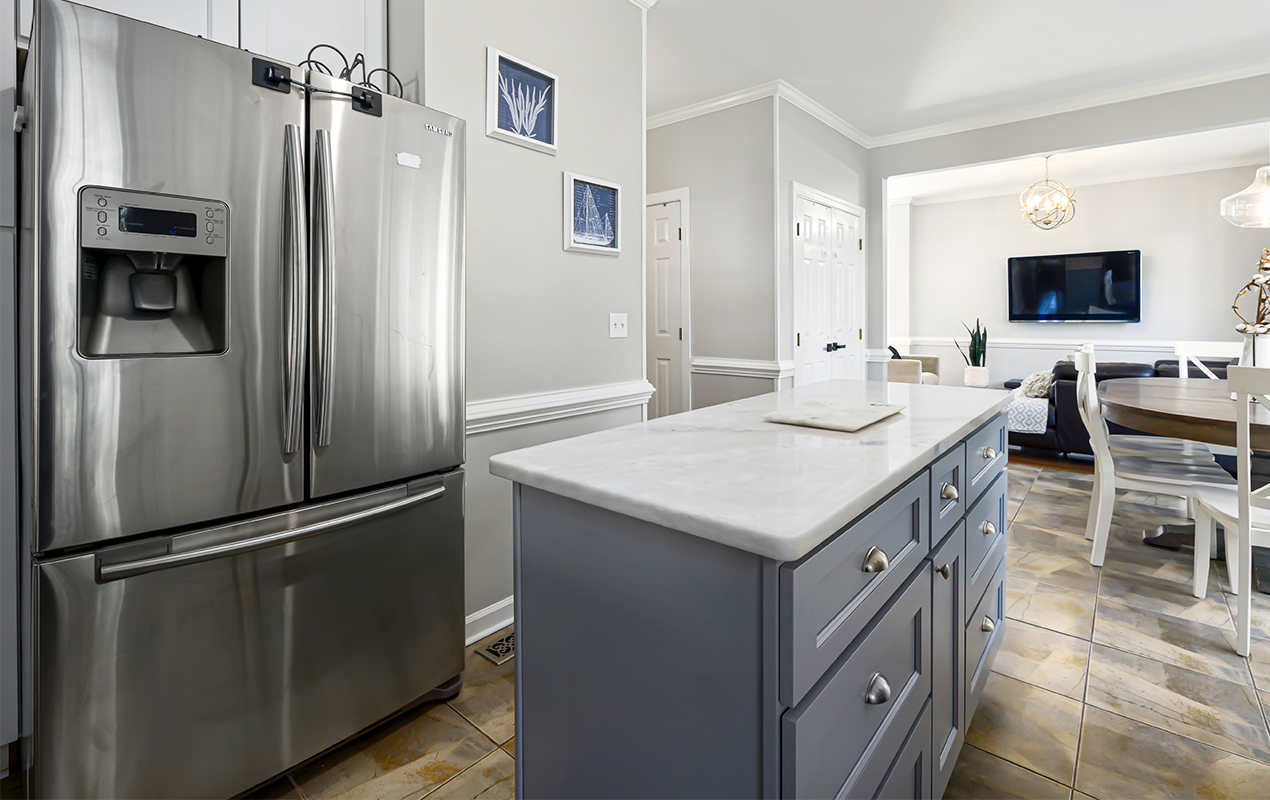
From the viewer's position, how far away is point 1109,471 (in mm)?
2859

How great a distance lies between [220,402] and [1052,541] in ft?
12.2

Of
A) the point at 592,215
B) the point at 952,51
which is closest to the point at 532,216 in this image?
the point at 592,215

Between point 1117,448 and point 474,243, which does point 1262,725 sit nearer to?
point 1117,448

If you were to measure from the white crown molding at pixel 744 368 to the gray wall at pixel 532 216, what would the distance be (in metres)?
1.51

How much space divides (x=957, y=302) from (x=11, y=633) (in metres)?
9.14

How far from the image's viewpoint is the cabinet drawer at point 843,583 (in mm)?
767

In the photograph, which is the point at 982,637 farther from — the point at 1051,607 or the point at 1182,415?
the point at 1182,415

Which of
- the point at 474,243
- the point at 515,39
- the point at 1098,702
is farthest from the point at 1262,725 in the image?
the point at 515,39

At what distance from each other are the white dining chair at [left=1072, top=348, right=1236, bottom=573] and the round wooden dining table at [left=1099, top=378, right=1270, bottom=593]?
0.10 metres

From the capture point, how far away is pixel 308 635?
4.91 ft

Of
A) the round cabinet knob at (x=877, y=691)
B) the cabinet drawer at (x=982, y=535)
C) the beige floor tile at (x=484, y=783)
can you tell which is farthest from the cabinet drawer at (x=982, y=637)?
the beige floor tile at (x=484, y=783)

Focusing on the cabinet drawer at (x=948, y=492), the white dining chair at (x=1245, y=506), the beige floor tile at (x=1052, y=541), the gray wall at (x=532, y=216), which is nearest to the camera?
the cabinet drawer at (x=948, y=492)

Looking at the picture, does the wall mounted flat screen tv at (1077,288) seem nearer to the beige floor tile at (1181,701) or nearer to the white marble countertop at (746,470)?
the beige floor tile at (1181,701)

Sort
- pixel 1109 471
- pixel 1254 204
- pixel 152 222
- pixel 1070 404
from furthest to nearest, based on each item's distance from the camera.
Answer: pixel 1070 404 → pixel 1254 204 → pixel 1109 471 → pixel 152 222
